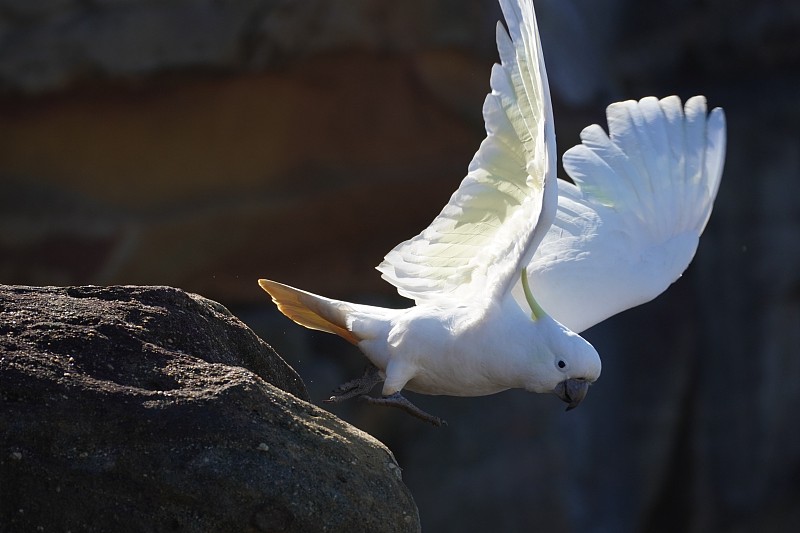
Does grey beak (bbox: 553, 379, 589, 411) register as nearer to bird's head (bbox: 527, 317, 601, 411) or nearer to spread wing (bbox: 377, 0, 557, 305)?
bird's head (bbox: 527, 317, 601, 411)

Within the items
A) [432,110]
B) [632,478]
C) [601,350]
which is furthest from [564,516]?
[432,110]

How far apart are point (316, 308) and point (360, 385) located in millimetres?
345

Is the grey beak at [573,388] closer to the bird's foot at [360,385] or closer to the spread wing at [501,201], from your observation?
the spread wing at [501,201]

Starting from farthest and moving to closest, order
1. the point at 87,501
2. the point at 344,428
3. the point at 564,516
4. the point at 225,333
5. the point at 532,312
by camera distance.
Answer: 1. the point at 564,516
2. the point at 532,312
3. the point at 225,333
4. the point at 344,428
5. the point at 87,501

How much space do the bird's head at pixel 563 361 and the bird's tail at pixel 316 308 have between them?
27.8 inches

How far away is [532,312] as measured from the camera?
374cm

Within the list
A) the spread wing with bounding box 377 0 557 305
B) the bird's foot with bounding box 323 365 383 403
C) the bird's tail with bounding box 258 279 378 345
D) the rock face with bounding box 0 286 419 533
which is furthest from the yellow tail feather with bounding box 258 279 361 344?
the rock face with bounding box 0 286 419 533

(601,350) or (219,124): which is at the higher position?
(219,124)

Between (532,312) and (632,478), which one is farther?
(632,478)

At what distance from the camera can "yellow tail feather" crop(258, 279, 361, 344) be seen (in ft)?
13.1

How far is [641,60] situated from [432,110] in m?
1.96

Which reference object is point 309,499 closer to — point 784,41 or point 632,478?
point 632,478

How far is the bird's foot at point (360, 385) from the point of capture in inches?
154

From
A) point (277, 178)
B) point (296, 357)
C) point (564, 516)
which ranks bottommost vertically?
point (564, 516)
